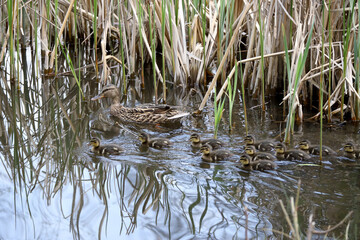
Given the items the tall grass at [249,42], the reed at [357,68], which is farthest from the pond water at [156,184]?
the tall grass at [249,42]

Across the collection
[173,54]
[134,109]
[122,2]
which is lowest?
[134,109]

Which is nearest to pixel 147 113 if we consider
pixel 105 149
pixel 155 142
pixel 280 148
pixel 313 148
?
pixel 155 142

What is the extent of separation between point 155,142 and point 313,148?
135 cm

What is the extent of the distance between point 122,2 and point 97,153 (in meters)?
2.37

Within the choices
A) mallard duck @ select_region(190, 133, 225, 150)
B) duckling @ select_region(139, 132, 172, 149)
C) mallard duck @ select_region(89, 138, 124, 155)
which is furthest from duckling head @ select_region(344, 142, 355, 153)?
mallard duck @ select_region(89, 138, 124, 155)

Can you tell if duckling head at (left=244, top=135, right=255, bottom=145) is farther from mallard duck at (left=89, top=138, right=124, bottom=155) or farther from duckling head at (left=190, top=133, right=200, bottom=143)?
mallard duck at (left=89, top=138, right=124, bottom=155)

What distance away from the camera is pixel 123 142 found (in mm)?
4941

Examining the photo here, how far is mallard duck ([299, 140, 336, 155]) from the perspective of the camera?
4.39 m

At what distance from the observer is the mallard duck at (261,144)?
458 cm

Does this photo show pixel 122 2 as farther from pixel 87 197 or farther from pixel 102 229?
pixel 102 229

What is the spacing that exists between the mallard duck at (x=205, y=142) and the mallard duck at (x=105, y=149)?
0.63 metres

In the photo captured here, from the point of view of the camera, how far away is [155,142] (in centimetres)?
471

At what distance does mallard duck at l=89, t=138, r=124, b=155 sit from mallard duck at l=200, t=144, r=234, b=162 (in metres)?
0.73

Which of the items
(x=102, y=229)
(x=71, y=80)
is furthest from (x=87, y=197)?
(x=71, y=80)
